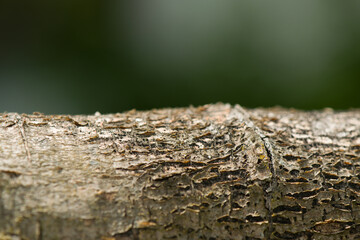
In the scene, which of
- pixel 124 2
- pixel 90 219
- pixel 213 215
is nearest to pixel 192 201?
pixel 213 215

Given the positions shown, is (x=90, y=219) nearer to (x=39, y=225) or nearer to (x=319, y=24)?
(x=39, y=225)

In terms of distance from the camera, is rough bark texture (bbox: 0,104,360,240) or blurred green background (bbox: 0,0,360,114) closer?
rough bark texture (bbox: 0,104,360,240)

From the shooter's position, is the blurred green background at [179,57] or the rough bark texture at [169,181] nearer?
the rough bark texture at [169,181]

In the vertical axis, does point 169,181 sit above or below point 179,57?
below

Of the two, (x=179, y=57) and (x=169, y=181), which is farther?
(x=179, y=57)

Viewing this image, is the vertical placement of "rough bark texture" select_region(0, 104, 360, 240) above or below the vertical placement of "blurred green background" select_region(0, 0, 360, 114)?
below
